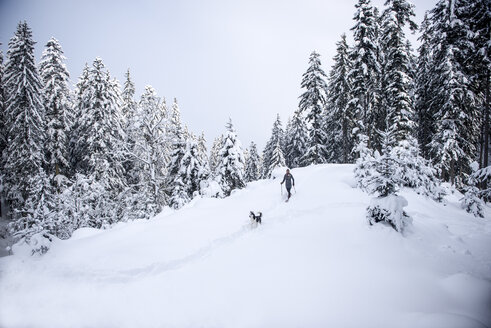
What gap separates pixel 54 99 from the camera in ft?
72.8

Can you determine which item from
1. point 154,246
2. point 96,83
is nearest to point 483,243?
point 154,246

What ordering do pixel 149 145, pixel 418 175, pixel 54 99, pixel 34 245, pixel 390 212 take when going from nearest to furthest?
pixel 34 245 → pixel 390 212 → pixel 418 175 → pixel 149 145 → pixel 54 99

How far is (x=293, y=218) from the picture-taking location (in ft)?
35.2

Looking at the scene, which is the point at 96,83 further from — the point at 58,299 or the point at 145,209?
the point at 58,299

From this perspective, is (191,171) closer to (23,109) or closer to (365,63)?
(23,109)

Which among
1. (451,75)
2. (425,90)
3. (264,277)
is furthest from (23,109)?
(425,90)

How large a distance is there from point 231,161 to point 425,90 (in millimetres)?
23542

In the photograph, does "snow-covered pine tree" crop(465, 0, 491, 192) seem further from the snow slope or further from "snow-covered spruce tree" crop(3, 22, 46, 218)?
"snow-covered spruce tree" crop(3, 22, 46, 218)

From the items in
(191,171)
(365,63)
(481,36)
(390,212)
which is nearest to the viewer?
(390,212)

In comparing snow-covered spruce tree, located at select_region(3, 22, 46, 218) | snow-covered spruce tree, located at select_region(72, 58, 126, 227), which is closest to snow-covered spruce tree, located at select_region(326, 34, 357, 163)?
snow-covered spruce tree, located at select_region(72, 58, 126, 227)

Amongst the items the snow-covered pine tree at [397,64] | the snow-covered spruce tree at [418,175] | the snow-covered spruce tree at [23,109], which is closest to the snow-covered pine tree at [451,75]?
the snow-covered pine tree at [397,64]

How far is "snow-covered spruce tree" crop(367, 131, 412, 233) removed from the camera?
807 cm

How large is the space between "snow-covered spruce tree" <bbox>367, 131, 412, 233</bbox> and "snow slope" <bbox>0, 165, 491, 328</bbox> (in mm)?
375

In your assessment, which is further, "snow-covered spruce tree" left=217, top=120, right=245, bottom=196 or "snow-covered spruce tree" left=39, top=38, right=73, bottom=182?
"snow-covered spruce tree" left=39, top=38, right=73, bottom=182
